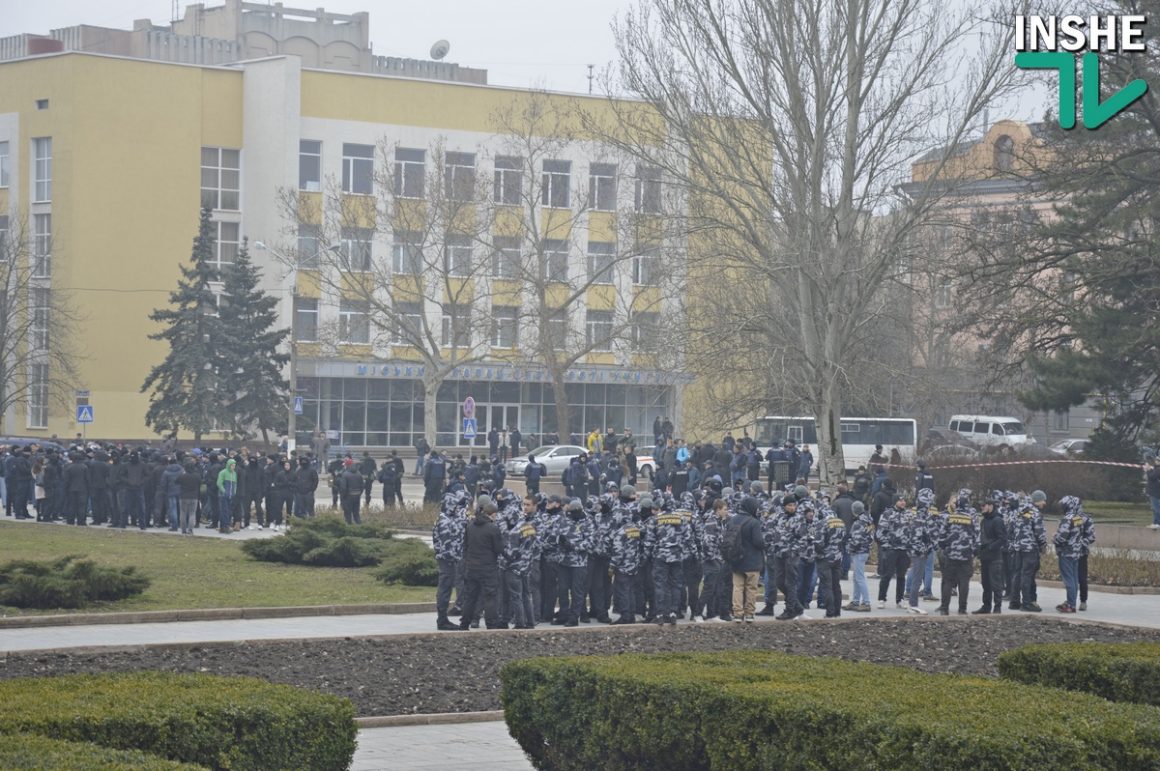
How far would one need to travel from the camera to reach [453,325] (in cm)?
6306

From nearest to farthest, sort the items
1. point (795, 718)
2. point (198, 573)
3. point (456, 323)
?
point (795, 718) → point (198, 573) → point (456, 323)

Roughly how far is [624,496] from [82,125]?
56218mm

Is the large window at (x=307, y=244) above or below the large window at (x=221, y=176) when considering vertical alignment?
below

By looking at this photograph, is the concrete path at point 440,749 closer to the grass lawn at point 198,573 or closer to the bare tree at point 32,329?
the grass lawn at point 198,573

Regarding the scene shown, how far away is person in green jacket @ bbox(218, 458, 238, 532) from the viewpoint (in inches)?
1393

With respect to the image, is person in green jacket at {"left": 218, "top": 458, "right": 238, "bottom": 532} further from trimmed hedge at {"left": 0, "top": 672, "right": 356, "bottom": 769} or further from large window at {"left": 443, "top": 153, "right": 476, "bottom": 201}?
large window at {"left": 443, "top": 153, "right": 476, "bottom": 201}

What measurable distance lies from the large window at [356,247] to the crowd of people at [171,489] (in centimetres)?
2479

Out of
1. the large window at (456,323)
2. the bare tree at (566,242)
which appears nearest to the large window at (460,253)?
the bare tree at (566,242)

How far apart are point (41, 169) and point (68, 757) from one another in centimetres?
7022

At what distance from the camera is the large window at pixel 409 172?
217 ft

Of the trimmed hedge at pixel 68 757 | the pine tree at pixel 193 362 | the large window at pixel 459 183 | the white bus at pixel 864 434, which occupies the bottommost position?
the trimmed hedge at pixel 68 757

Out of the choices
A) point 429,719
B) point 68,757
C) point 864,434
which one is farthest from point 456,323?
point 68,757

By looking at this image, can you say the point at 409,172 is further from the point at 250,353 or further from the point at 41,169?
the point at 41,169

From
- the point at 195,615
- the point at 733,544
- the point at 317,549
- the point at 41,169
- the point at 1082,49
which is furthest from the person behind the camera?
the point at 41,169
